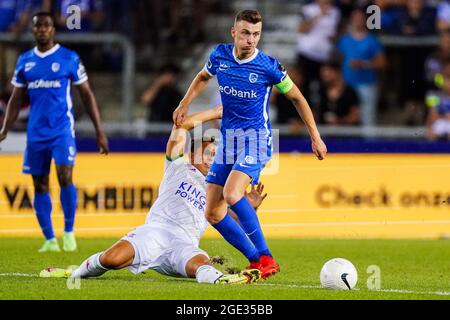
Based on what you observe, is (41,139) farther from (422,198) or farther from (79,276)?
(422,198)

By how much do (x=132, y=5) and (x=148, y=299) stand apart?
9.44 metres

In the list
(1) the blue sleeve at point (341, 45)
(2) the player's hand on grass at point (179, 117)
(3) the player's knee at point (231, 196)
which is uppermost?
(1) the blue sleeve at point (341, 45)

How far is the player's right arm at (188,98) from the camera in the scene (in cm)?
935

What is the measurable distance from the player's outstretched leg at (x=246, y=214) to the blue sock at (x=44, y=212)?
11.8ft

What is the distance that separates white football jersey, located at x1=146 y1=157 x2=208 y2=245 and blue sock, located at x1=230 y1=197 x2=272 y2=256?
320 mm

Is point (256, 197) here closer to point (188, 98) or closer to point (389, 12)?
point (188, 98)

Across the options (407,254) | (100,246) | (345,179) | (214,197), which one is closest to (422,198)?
(345,179)

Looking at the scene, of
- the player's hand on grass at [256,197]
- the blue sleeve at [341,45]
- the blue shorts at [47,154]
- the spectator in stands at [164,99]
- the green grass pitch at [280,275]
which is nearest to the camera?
the green grass pitch at [280,275]

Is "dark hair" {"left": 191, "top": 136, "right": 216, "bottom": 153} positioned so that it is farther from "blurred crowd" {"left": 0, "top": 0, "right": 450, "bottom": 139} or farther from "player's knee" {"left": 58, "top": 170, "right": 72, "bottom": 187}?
"blurred crowd" {"left": 0, "top": 0, "right": 450, "bottom": 139}

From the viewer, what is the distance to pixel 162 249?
8938mm

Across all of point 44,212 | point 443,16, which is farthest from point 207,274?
point 443,16

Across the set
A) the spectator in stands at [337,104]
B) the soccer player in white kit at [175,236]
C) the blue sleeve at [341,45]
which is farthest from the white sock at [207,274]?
the blue sleeve at [341,45]

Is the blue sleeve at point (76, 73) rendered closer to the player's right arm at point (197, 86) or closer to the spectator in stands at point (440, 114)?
the player's right arm at point (197, 86)

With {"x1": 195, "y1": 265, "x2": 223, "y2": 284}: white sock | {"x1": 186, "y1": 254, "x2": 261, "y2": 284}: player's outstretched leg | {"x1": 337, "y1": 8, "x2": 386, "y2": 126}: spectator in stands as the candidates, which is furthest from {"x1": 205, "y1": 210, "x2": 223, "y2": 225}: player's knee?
{"x1": 337, "y1": 8, "x2": 386, "y2": 126}: spectator in stands
